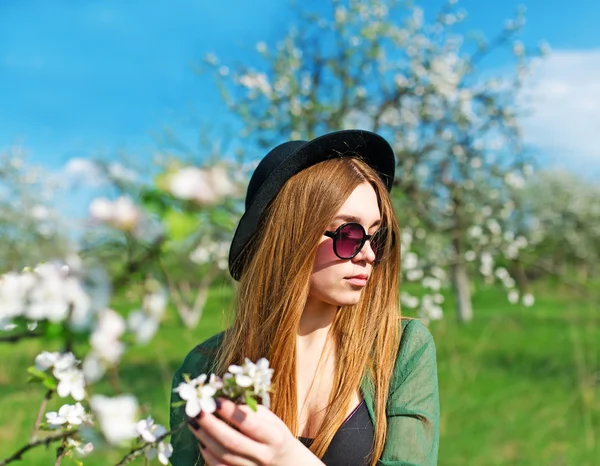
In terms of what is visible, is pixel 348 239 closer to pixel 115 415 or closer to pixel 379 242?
pixel 379 242

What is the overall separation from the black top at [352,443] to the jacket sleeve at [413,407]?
8 centimetres

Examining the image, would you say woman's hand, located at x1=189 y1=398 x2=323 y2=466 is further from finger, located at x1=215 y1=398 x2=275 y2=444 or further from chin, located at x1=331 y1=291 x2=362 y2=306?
chin, located at x1=331 y1=291 x2=362 y2=306

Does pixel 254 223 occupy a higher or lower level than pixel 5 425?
higher

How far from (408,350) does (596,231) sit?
24958 millimetres

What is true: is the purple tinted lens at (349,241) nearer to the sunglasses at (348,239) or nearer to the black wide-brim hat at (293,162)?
the sunglasses at (348,239)

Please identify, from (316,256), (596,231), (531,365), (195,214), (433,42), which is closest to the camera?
(195,214)

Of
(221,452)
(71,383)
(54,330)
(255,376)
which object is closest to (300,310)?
(221,452)

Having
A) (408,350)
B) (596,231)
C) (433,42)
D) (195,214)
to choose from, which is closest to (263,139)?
(433,42)

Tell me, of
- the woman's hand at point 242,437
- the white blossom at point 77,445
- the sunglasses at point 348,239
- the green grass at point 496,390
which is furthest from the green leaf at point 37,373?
the green grass at point 496,390

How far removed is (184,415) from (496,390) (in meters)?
6.90

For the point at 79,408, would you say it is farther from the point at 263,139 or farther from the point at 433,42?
the point at 433,42

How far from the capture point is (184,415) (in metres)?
1.87

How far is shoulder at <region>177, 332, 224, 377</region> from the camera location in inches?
88.6

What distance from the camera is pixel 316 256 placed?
2104mm
